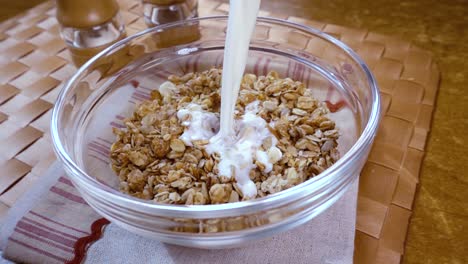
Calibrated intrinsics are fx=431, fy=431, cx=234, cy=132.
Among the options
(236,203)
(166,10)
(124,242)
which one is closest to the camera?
(236,203)

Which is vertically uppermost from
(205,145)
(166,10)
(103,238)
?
(166,10)

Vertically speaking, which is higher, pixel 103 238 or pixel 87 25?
pixel 87 25

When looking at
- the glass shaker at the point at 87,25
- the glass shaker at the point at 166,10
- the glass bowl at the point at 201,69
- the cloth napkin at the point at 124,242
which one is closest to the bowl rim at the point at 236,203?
the glass bowl at the point at 201,69

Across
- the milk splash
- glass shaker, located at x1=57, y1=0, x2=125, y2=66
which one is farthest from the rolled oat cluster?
glass shaker, located at x1=57, y1=0, x2=125, y2=66

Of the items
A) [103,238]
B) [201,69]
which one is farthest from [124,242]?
[201,69]

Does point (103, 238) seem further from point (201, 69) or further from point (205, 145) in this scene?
point (201, 69)

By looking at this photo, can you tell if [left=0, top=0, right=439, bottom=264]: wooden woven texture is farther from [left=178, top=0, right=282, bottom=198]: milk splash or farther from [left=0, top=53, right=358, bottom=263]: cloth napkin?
[left=178, top=0, right=282, bottom=198]: milk splash

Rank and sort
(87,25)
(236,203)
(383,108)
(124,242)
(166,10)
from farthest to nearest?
(166,10)
(87,25)
(383,108)
(124,242)
(236,203)

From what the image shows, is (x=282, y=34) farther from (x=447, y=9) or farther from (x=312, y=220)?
(x=447, y=9)
